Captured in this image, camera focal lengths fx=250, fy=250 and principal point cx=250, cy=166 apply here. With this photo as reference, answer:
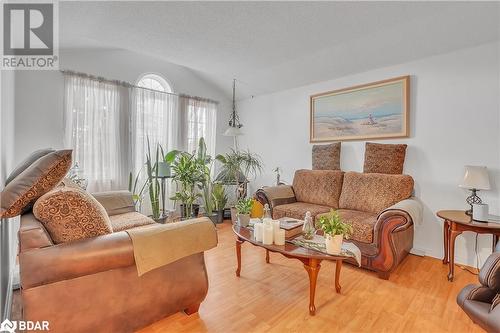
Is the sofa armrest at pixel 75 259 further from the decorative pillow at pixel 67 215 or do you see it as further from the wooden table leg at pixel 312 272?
the wooden table leg at pixel 312 272

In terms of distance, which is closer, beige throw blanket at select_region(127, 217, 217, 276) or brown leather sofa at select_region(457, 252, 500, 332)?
brown leather sofa at select_region(457, 252, 500, 332)

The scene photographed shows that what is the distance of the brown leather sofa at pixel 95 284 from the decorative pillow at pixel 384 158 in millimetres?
Result: 2626

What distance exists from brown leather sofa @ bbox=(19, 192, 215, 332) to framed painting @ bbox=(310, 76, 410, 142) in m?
2.94

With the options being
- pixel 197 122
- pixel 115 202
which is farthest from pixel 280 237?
pixel 197 122

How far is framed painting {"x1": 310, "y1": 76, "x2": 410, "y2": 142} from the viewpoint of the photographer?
10.6 feet

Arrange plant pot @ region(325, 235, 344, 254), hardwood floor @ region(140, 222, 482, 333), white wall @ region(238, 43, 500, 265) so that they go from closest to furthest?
hardwood floor @ region(140, 222, 482, 333)
plant pot @ region(325, 235, 344, 254)
white wall @ region(238, 43, 500, 265)

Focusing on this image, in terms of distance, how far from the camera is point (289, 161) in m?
4.54

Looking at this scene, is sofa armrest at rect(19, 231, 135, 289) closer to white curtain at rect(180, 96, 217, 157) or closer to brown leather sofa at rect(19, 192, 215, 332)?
brown leather sofa at rect(19, 192, 215, 332)

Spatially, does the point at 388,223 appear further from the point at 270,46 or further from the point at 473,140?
the point at 270,46

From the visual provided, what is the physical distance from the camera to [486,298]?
1422 millimetres

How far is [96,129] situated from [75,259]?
2.96 metres

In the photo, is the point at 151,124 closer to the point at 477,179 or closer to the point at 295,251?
the point at 295,251

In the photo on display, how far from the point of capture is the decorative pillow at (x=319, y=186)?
352cm

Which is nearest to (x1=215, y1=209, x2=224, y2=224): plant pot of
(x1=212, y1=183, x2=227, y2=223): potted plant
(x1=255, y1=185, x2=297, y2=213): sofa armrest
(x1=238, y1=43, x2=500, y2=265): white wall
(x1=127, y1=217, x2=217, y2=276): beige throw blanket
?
(x1=212, y1=183, x2=227, y2=223): potted plant
